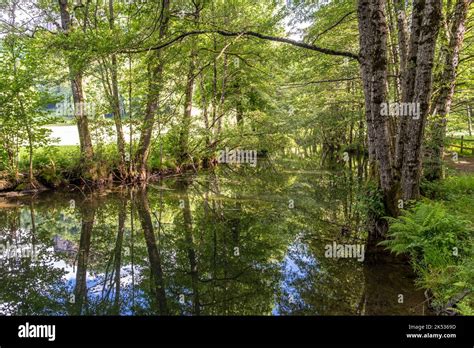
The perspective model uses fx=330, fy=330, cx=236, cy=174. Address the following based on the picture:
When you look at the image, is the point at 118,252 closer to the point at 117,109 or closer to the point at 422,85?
the point at 422,85

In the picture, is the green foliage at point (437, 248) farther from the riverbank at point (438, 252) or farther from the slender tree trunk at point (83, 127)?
the slender tree trunk at point (83, 127)

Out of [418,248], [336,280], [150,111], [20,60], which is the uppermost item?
[20,60]

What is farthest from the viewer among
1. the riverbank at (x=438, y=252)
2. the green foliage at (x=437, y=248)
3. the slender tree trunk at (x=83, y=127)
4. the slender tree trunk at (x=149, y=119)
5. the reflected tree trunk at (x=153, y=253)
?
the slender tree trunk at (x=83, y=127)

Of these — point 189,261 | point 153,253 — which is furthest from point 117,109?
point 189,261

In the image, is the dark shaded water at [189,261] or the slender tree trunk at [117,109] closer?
the dark shaded water at [189,261]

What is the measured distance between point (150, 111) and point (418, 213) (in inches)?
440

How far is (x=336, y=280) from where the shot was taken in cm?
559

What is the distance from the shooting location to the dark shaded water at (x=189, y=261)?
4.84 meters

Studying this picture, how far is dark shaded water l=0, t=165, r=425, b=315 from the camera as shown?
4.84 m

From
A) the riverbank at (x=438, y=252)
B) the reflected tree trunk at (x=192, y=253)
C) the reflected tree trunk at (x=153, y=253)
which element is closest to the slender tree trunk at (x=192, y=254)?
the reflected tree trunk at (x=192, y=253)

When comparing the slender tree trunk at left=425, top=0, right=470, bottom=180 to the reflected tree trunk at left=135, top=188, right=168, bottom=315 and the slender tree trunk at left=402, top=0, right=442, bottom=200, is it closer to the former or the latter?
the slender tree trunk at left=402, top=0, right=442, bottom=200

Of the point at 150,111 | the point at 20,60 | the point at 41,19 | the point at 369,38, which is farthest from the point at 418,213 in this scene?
the point at 41,19
